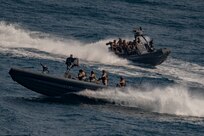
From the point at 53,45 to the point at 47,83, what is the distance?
22.2 metres

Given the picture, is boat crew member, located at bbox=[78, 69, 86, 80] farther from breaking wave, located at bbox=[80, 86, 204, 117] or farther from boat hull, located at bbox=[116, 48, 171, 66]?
boat hull, located at bbox=[116, 48, 171, 66]

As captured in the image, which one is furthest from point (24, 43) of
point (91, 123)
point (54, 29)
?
point (91, 123)

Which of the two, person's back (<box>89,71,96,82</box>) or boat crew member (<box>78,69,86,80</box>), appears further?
person's back (<box>89,71,96,82</box>)

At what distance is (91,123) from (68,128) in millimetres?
2128

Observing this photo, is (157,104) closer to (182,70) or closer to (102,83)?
(102,83)

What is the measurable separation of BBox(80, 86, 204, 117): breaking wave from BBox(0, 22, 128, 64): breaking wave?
16913mm

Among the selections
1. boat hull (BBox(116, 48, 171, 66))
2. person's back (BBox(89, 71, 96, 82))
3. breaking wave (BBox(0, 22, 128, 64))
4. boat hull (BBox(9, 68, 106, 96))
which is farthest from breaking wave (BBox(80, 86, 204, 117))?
boat hull (BBox(116, 48, 171, 66))

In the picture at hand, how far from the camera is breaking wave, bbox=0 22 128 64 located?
74.9m

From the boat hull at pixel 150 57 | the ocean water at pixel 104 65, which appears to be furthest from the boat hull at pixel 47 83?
the boat hull at pixel 150 57

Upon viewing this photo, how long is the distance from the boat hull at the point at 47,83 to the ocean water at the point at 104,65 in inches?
21.4

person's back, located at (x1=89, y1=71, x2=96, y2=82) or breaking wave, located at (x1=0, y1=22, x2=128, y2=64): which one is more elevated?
breaking wave, located at (x1=0, y1=22, x2=128, y2=64)

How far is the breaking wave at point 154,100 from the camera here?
2206 inches

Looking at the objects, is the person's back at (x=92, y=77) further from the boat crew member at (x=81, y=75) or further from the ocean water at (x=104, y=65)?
the ocean water at (x=104, y=65)

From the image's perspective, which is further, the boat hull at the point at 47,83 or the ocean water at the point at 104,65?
the boat hull at the point at 47,83
